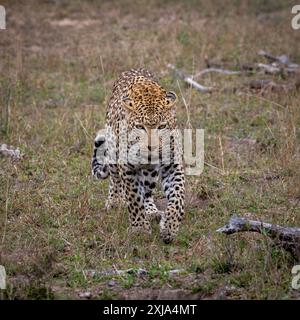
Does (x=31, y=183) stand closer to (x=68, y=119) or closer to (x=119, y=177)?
(x=119, y=177)

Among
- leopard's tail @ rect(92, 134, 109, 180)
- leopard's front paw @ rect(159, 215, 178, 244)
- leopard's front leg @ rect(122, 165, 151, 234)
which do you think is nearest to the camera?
leopard's front paw @ rect(159, 215, 178, 244)

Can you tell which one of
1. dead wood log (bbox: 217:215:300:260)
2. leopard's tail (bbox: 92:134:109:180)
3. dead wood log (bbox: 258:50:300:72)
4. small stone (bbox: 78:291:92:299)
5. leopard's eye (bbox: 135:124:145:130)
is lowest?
small stone (bbox: 78:291:92:299)

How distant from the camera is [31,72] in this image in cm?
1329

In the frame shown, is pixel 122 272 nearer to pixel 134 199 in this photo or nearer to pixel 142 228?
pixel 142 228

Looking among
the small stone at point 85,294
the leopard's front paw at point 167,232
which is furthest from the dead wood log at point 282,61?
the small stone at point 85,294

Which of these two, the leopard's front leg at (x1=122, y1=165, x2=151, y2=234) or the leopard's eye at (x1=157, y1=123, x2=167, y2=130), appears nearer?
the leopard's eye at (x1=157, y1=123, x2=167, y2=130)

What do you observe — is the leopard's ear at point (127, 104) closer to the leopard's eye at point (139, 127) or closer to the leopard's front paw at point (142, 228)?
the leopard's eye at point (139, 127)

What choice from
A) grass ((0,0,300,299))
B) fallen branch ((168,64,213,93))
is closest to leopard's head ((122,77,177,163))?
grass ((0,0,300,299))

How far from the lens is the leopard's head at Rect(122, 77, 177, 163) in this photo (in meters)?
7.54

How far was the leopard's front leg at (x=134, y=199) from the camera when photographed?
7.80 metres

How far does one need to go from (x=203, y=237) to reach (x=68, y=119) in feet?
14.3

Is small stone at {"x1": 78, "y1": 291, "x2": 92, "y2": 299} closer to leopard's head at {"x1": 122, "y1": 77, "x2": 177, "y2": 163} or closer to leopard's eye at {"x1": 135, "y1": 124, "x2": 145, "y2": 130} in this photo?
leopard's head at {"x1": 122, "y1": 77, "x2": 177, "y2": 163}

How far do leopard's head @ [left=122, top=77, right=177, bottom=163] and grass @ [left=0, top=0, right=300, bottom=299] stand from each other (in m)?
0.84

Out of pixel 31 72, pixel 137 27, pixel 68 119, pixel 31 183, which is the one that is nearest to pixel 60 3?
pixel 137 27
